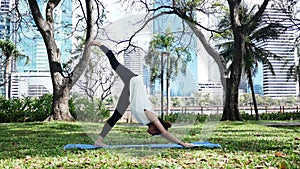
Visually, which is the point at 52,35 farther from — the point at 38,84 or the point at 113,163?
the point at 113,163

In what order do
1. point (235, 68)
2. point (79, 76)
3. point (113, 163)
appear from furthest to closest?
1. point (235, 68)
2. point (79, 76)
3. point (113, 163)

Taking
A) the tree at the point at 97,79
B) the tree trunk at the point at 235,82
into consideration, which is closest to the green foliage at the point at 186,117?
the tree at the point at 97,79

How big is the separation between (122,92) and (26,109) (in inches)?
629

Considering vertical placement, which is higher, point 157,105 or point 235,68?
point 235,68

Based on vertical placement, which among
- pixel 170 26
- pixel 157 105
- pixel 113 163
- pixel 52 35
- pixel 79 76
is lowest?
pixel 113 163

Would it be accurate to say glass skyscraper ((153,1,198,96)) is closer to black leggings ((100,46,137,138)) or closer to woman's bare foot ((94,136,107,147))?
black leggings ((100,46,137,138))

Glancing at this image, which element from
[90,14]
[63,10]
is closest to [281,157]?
[90,14]

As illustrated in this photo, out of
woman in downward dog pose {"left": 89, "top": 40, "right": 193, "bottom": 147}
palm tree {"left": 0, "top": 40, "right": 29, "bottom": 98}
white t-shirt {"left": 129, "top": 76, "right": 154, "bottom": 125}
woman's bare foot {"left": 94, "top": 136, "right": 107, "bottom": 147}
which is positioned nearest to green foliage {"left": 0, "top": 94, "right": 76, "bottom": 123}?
palm tree {"left": 0, "top": 40, "right": 29, "bottom": 98}

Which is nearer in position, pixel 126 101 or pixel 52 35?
pixel 126 101

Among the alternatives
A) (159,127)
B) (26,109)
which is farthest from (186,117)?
(26,109)

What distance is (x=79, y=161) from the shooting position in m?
4.77

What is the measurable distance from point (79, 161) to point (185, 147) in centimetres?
191

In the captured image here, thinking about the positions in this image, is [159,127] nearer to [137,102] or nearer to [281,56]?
[137,102]

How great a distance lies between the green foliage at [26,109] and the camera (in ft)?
60.2
